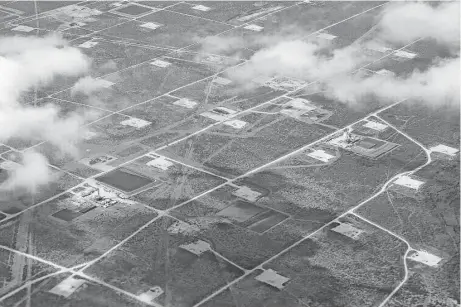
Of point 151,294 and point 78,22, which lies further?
point 78,22

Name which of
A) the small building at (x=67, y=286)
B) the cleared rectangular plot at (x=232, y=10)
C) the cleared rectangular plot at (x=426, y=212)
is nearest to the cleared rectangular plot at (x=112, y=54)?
the cleared rectangular plot at (x=232, y=10)

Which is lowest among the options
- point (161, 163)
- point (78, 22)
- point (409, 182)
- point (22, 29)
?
point (161, 163)

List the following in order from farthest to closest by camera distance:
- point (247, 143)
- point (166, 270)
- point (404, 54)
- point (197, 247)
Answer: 1. point (404, 54)
2. point (247, 143)
3. point (197, 247)
4. point (166, 270)

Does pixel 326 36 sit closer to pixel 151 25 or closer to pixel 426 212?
pixel 151 25

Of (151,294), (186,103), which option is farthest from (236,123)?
(151,294)

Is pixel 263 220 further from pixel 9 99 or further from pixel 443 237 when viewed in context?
pixel 9 99

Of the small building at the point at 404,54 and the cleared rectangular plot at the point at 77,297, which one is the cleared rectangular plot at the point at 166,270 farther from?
the small building at the point at 404,54
